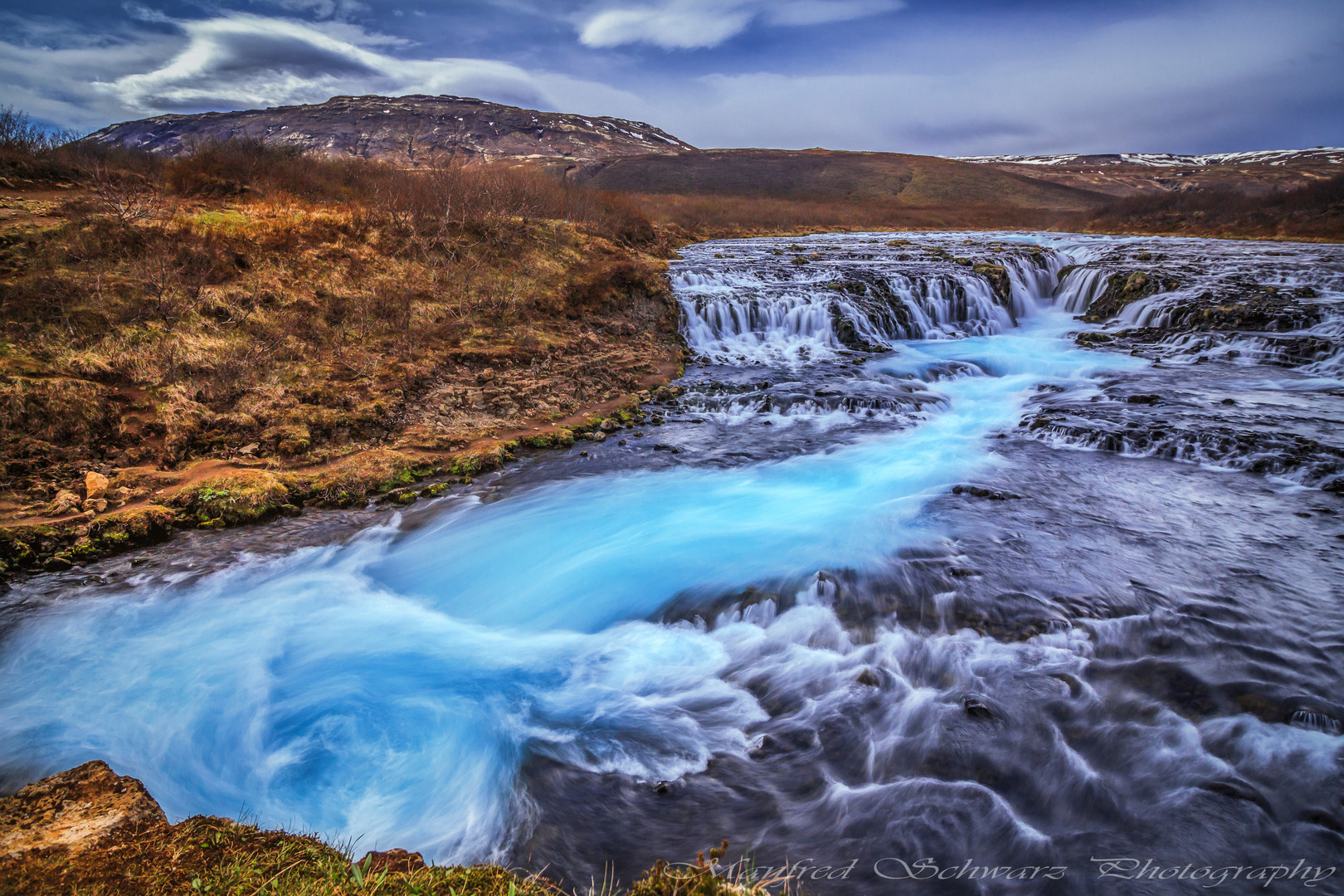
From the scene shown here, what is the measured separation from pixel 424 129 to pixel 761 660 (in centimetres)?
15470

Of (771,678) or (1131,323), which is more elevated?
(1131,323)

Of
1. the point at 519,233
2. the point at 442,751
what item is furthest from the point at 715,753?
the point at 519,233

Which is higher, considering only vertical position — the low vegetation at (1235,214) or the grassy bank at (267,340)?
the low vegetation at (1235,214)

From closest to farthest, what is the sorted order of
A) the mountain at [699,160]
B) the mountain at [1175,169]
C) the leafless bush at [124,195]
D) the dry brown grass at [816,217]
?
the leafless bush at [124,195], the dry brown grass at [816,217], the mountain at [699,160], the mountain at [1175,169]

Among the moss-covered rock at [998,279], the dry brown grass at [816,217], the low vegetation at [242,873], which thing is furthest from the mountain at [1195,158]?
the low vegetation at [242,873]

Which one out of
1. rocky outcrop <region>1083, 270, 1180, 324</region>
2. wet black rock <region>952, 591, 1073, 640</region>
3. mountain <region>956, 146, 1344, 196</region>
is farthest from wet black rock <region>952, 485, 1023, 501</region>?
mountain <region>956, 146, 1344, 196</region>

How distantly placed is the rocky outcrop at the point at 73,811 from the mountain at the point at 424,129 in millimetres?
116536

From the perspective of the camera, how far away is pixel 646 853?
3818mm

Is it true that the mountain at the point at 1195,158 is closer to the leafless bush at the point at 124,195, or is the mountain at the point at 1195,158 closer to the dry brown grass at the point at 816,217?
the dry brown grass at the point at 816,217

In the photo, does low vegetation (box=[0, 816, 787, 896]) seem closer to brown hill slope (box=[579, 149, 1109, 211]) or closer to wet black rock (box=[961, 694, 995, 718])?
wet black rock (box=[961, 694, 995, 718])

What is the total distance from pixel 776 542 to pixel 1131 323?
16468mm

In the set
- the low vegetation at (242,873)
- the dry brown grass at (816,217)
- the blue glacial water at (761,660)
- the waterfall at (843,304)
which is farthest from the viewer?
the dry brown grass at (816,217)

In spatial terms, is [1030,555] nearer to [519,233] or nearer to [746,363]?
[746,363]

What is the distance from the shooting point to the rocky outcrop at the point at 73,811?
2768 mm
